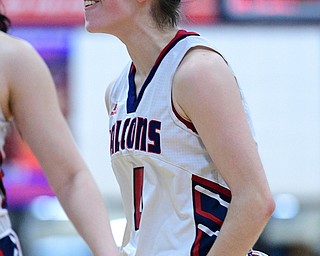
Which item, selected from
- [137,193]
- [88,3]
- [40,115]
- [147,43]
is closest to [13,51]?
[40,115]

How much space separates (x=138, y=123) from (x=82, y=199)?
52 centimetres

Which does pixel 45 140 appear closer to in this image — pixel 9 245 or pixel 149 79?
pixel 9 245

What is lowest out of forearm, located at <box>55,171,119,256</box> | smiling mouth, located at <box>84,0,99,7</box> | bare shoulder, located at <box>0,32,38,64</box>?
forearm, located at <box>55,171,119,256</box>

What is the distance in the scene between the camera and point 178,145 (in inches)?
98.7

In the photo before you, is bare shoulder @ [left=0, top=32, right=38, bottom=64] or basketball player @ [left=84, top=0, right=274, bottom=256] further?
bare shoulder @ [left=0, top=32, right=38, bottom=64]

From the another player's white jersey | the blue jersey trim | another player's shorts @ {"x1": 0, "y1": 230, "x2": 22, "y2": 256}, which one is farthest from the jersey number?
another player's shorts @ {"x1": 0, "y1": 230, "x2": 22, "y2": 256}

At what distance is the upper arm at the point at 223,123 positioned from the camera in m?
2.39

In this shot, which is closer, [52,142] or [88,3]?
[88,3]

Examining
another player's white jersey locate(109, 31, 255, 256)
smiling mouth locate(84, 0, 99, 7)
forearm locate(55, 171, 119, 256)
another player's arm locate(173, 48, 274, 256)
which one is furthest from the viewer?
forearm locate(55, 171, 119, 256)

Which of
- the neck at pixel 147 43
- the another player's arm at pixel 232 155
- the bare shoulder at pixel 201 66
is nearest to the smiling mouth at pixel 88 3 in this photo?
the neck at pixel 147 43

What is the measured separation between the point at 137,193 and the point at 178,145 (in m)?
0.21

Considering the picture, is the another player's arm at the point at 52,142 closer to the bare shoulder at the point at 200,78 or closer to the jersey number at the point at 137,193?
the jersey number at the point at 137,193

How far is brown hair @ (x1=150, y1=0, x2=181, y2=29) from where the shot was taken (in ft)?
8.87

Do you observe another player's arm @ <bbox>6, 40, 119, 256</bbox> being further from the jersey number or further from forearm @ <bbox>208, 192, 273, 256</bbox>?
forearm @ <bbox>208, 192, 273, 256</bbox>
